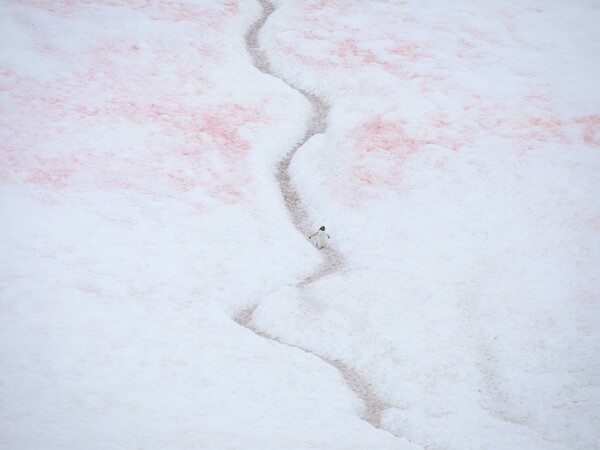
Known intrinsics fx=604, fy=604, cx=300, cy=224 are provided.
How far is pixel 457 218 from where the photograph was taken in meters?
32.7

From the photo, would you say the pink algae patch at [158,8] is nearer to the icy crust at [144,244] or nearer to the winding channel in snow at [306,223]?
the icy crust at [144,244]

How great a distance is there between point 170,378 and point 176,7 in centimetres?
4203

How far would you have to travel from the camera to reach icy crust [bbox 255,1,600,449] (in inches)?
907

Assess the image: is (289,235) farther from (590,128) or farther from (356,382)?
(590,128)

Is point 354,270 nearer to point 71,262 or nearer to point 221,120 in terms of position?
point 71,262

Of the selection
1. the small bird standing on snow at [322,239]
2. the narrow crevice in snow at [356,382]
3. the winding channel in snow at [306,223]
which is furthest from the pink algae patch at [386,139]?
the narrow crevice in snow at [356,382]

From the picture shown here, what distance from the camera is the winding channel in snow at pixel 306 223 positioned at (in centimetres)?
2306

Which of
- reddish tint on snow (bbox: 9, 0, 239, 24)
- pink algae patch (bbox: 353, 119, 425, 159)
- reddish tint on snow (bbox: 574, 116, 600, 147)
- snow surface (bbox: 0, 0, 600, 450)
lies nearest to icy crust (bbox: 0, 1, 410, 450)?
snow surface (bbox: 0, 0, 600, 450)

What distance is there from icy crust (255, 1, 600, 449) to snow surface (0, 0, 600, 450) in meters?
0.13

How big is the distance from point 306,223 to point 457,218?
27.1ft

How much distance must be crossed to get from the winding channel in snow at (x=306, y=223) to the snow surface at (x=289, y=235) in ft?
1.44

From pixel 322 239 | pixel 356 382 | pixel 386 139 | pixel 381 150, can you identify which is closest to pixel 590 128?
pixel 386 139

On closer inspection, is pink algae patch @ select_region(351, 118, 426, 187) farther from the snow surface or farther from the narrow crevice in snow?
the narrow crevice in snow

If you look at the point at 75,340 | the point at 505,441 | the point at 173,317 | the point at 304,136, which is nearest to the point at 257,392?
the point at 173,317
